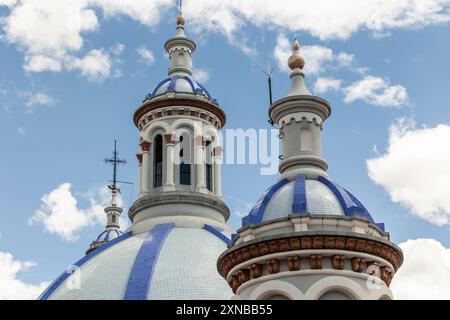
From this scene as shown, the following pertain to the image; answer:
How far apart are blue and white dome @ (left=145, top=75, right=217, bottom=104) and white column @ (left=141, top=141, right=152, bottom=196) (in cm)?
246

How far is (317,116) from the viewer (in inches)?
917

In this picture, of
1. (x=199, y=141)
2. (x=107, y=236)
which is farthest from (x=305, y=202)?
(x=107, y=236)

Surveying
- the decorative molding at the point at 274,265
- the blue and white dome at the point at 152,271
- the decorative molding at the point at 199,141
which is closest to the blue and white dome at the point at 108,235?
the decorative molding at the point at 199,141

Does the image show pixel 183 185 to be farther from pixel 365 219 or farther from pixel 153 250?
pixel 365 219

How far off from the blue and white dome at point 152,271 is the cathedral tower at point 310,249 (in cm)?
912

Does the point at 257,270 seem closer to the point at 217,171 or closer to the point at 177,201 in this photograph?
the point at 177,201

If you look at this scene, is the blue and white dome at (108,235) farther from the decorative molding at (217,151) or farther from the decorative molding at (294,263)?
the decorative molding at (294,263)

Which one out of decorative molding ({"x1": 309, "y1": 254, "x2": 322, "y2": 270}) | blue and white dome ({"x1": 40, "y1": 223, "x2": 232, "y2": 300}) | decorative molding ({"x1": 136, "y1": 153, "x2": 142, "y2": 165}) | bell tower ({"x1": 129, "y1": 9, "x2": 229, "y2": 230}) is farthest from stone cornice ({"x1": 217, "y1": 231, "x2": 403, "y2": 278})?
decorative molding ({"x1": 136, "y1": 153, "x2": 142, "y2": 165})

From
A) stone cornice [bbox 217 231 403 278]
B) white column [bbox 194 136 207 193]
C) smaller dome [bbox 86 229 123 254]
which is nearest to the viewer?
stone cornice [bbox 217 231 403 278]

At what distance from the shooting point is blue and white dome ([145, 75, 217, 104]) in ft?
129

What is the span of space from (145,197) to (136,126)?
440 centimetres

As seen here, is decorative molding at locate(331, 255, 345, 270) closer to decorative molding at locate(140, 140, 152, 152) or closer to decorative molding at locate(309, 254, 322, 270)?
decorative molding at locate(309, 254, 322, 270)

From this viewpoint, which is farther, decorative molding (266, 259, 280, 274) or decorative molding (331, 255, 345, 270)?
decorative molding (266, 259, 280, 274)
